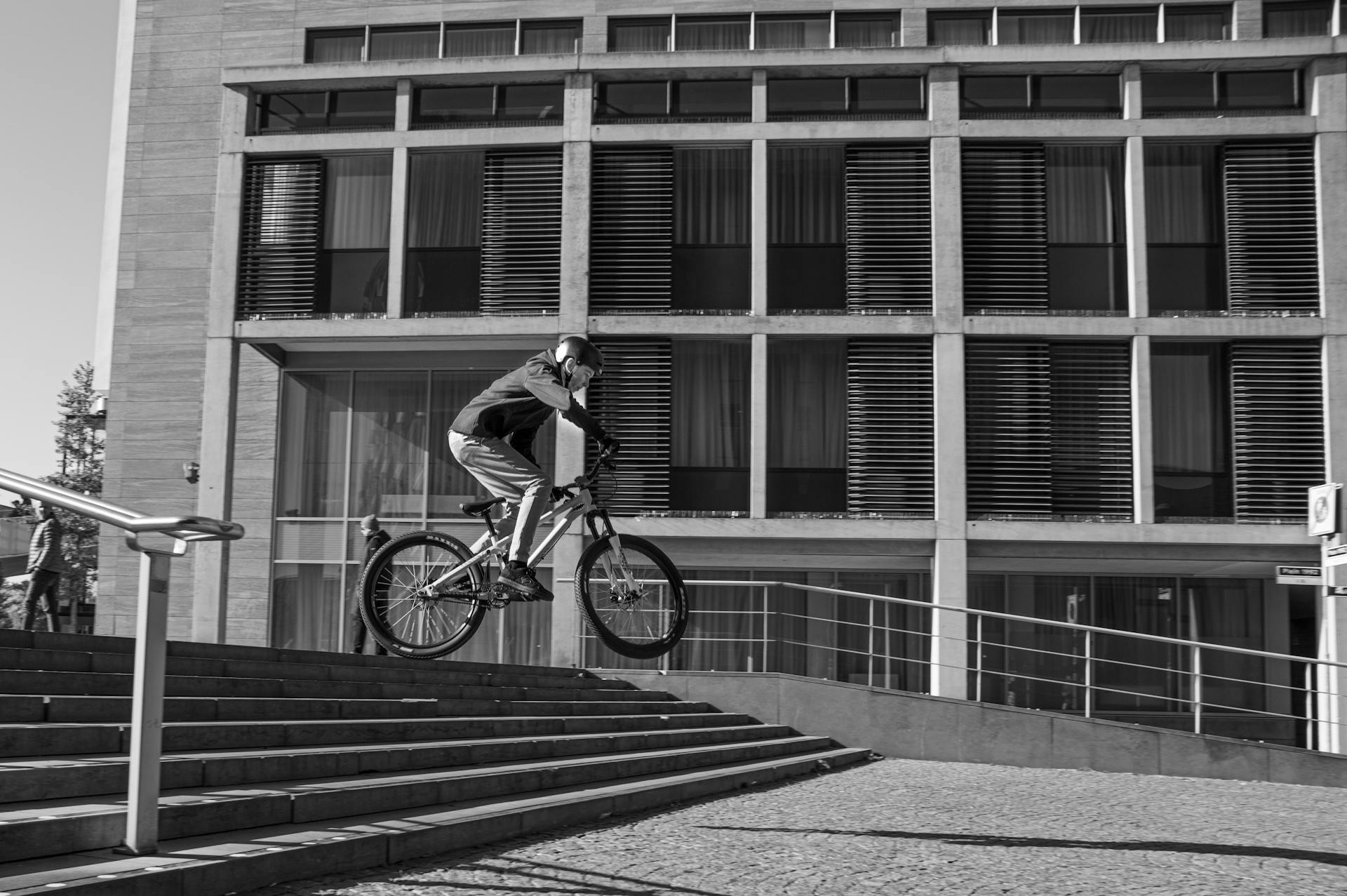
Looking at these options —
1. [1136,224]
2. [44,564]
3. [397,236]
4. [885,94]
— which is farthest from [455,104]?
[44,564]

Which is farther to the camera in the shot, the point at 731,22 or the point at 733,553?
the point at 731,22

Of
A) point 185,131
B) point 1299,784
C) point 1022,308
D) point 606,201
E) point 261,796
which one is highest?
point 185,131

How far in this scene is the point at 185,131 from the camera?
2595cm

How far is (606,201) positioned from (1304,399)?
1065 cm

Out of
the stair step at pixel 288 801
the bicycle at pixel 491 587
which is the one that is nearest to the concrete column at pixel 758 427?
the stair step at pixel 288 801

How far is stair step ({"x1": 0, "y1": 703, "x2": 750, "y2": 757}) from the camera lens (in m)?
6.33

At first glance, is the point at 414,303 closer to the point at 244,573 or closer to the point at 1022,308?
the point at 244,573

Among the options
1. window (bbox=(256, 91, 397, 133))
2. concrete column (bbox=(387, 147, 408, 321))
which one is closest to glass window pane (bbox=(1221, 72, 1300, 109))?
concrete column (bbox=(387, 147, 408, 321))

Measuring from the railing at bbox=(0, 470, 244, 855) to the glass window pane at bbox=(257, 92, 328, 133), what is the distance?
18.8 m

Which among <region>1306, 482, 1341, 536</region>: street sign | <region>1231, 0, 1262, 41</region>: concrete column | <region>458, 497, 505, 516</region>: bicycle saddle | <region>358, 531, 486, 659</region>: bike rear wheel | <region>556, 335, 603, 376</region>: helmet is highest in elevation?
<region>1231, 0, 1262, 41</region>: concrete column

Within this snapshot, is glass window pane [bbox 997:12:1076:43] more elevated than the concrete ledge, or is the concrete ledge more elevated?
glass window pane [bbox 997:12:1076:43]

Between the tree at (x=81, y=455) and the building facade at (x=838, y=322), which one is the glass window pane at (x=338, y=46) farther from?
the tree at (x=81, y=455)

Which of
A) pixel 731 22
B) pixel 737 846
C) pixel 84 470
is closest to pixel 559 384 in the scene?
pixel 737 846

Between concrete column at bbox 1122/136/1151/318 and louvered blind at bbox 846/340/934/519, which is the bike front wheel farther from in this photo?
concrete column at bbox 1122/136/1151/318
